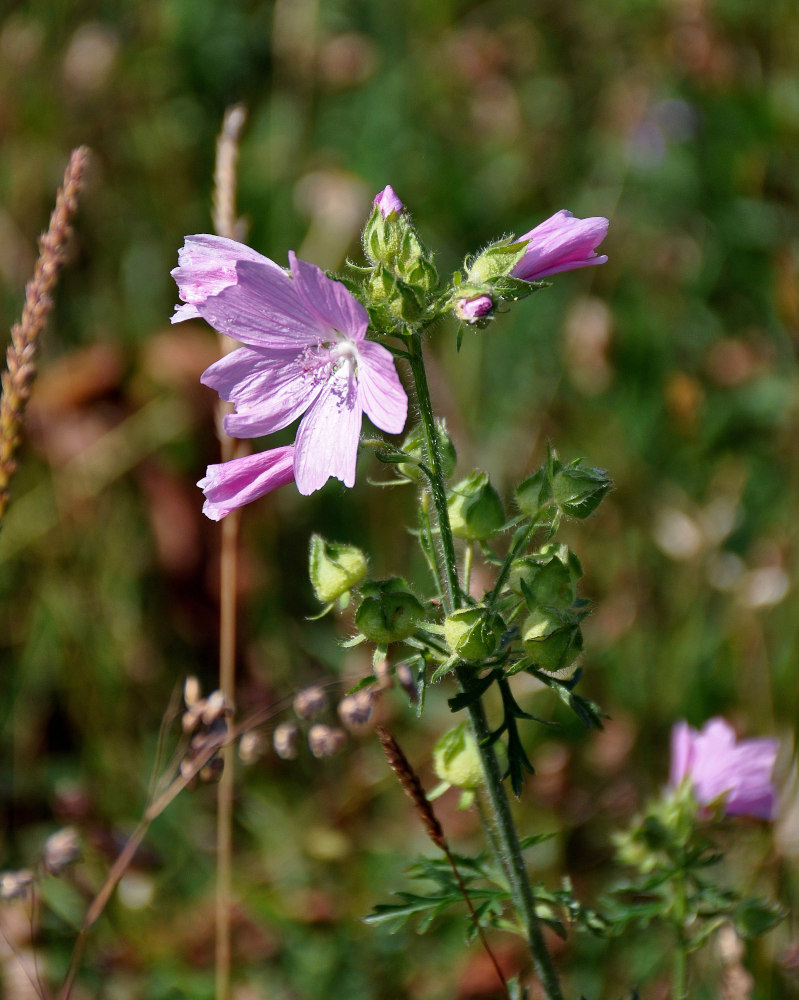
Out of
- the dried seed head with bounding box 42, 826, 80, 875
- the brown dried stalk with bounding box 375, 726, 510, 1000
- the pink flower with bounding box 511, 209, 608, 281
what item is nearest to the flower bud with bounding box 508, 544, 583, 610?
the brown dried stalk with bounding box 375, 726, 510, 1000

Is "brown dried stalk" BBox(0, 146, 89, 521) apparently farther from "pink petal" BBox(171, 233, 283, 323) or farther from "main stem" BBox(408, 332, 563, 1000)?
"main stem" BBox(408, 332, 563, 1000)

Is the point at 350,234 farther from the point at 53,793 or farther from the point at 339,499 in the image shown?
the point at 53,793

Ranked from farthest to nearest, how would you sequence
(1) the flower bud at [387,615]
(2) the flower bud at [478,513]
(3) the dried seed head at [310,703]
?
(3) the dried seed head at [310,703], (2) the flower bud at [478,513], (1) the flower bud at [387,615]

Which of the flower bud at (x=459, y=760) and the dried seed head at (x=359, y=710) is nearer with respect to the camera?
the flower bud at (x=459, y=760)

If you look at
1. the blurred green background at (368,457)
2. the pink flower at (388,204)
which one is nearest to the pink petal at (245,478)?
the pink flower at (388,204)

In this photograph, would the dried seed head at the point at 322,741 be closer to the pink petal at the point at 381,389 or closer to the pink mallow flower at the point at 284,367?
the pink mallow flower at the point at 284,367

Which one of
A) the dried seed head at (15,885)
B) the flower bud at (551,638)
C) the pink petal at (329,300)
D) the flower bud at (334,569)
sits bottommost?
the dried seed head at (15,885)
